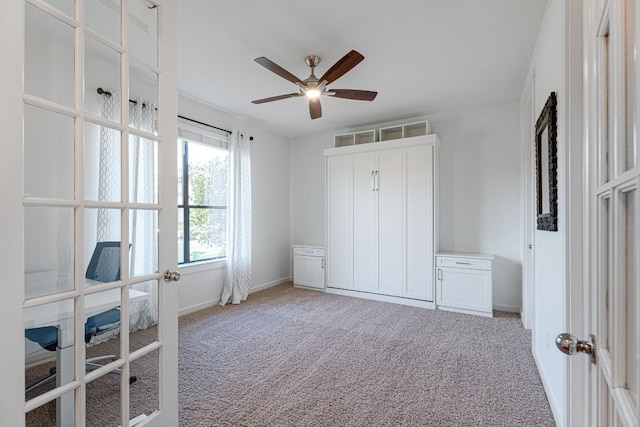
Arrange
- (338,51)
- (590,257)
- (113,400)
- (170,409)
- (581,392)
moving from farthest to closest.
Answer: (338,51) → (170,409) → (113,400) → (581,392) → (590,257)

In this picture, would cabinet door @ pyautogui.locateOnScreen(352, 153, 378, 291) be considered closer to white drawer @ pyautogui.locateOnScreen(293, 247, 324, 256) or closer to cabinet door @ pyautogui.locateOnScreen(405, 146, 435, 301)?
cabinet door @ pyautogui.locateOnScreen(405, 146, 435, 301)

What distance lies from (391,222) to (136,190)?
11.1 ft

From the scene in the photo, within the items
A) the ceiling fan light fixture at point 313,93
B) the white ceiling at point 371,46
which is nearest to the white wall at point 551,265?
the white ceiling at point 371,46

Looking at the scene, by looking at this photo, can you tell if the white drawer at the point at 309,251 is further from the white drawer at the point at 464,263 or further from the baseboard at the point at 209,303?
the white drawer at the point at 464,263

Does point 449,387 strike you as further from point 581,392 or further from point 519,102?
point 519,102

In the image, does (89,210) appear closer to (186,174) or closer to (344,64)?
(344,64)

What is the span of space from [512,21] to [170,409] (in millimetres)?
3342

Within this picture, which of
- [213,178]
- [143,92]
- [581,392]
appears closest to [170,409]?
[143,92]

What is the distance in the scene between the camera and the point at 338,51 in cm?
268

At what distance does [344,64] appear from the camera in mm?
2359

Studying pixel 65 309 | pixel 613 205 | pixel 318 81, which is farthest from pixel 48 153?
pixel 318 81

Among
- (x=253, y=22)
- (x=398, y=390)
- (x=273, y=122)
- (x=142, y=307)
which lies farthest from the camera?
(x=273, y=122)

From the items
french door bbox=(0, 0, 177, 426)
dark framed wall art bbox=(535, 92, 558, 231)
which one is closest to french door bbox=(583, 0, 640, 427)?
dark framed wall art bbox=(535, 92, 558, 231)

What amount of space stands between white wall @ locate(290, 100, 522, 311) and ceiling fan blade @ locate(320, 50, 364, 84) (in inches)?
93.9
